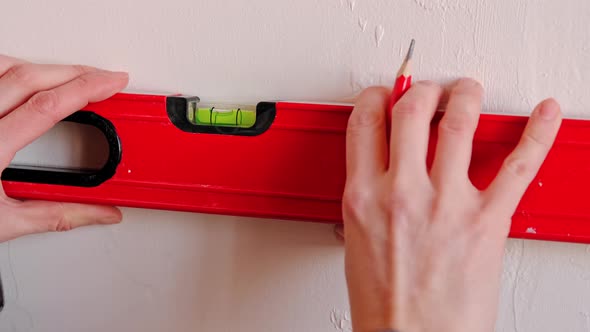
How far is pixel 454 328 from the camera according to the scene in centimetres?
46

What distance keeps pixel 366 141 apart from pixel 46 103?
0.36 meters

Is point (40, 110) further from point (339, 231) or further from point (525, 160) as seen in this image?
point (525, 160)

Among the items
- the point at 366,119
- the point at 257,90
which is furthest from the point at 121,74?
the point at 366,119

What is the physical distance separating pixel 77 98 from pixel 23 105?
0.06 meters

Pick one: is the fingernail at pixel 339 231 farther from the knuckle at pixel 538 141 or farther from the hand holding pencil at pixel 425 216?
the knuckle at pixel 538 141

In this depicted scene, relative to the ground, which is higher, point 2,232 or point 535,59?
point 535,59

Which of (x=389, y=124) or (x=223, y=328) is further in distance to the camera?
(x=223, y=328)

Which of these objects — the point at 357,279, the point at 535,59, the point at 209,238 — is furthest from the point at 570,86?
the point at 209,238

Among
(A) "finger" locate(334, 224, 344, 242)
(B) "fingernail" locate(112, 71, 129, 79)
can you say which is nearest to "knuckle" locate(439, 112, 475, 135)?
(A) "finger" locate(334, 224, 344, 242)

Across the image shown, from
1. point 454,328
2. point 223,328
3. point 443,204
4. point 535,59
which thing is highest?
point 535,59

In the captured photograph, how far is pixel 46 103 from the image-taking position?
590mm

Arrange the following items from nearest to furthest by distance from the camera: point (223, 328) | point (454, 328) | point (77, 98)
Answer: point (454, 328) < point (77, 98) < point (223, 328)

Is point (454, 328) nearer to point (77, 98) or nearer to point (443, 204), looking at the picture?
point (443, 204)

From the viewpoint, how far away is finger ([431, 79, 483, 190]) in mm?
485
